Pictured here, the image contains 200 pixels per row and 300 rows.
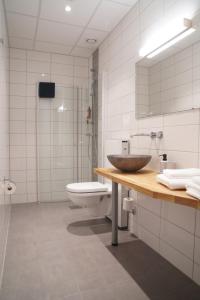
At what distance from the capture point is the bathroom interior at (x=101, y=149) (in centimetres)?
155

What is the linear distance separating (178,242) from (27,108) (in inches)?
114

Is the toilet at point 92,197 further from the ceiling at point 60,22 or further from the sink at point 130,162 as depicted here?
the ceiling at point 60,22

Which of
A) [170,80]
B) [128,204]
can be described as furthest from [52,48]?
[128,204]

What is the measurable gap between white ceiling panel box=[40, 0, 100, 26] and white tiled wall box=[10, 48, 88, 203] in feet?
3.31

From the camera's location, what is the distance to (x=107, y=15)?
8.32 ft

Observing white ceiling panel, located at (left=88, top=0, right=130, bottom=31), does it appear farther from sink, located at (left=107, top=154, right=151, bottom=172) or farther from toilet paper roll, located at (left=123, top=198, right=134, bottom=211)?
toilet paper roll, located at (left=123, top=198, right=134, bottom=211)

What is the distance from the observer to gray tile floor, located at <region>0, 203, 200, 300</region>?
1.45 meters

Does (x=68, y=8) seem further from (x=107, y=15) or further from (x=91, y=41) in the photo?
(x=91, y=41)

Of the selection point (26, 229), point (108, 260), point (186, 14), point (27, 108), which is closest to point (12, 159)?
point (27, 108)

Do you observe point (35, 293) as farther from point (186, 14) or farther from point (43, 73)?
point (43, 73)

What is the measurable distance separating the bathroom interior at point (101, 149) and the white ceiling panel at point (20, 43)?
3 centimetres

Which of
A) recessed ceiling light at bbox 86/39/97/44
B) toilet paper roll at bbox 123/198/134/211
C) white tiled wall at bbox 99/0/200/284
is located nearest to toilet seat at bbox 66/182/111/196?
toilet paper roll at bbox 123/198/134/211

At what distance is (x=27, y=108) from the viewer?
3.47 m

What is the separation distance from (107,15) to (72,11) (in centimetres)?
41
